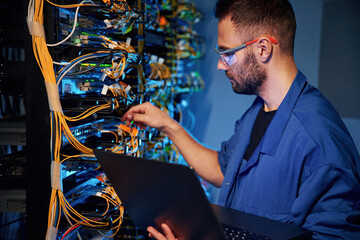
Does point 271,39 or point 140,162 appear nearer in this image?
point 140,162

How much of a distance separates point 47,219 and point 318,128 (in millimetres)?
1057

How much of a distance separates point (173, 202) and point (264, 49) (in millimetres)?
810

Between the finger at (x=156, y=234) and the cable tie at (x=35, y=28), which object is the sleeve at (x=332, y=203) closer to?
the finger at (x=156, y=234)

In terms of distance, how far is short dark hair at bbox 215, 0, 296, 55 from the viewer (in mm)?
→ 1478

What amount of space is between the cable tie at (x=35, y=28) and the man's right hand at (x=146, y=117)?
1.87 ft

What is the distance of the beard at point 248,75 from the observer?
1513mm

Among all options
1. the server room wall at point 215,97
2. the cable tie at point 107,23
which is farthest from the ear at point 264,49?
the server room wall at point 215,97

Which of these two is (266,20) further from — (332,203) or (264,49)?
(332,203)

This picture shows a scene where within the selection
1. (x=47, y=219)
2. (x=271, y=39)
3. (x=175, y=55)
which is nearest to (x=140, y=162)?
(x=47, y=219)

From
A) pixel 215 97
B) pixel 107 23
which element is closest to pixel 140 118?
pixel 107 23

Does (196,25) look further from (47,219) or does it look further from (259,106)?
(47,219)

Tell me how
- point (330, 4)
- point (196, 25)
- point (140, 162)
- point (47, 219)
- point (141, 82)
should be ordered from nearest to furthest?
point (140, 162) < point (47, 219) < point (141, 82) < point (330, 4) < point (196, 25)

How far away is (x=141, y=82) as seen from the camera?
1.92 m

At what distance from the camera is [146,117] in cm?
168
